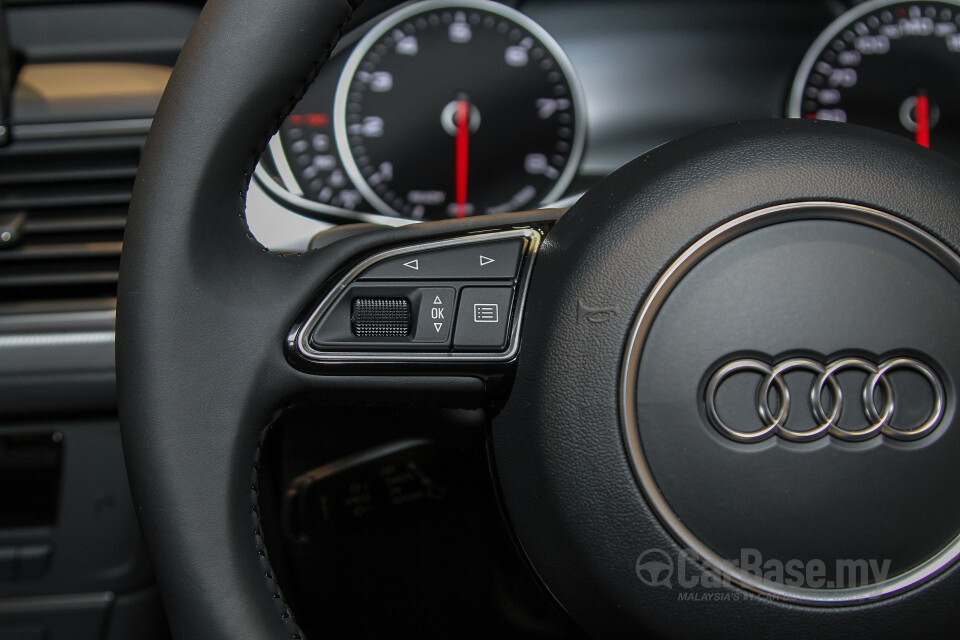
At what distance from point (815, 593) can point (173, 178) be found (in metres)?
0.50

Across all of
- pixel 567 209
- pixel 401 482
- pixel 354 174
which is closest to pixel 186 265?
pixel 567 209

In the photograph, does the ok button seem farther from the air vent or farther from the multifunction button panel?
the air vent

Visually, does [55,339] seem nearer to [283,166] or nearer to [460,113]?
[283,166]

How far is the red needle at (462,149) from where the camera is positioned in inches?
53.7

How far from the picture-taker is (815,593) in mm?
605

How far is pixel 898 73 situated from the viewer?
56.0 inches

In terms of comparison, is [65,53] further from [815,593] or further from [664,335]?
[815,593]

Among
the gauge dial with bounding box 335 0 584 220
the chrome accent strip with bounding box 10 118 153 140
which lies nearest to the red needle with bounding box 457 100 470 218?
the gauge dial with bounding box 335 0 584 220

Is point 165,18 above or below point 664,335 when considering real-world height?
above

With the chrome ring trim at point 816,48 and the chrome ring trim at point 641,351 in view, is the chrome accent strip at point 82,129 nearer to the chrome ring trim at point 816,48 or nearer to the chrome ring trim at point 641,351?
the chrome ring trim at point 641,351

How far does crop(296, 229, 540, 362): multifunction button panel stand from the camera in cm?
65

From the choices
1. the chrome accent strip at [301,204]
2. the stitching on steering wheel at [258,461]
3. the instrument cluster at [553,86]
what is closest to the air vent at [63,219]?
the chrome accent strip at [301,204]

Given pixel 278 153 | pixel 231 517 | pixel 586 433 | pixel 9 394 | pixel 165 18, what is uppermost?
pixel 165 18

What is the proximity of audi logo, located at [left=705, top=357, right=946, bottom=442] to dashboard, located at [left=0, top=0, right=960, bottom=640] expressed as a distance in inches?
28.9
